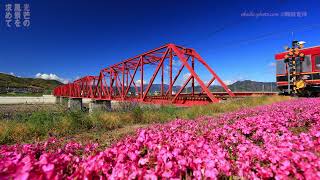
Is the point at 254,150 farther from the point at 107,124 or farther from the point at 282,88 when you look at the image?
the point at 282,88

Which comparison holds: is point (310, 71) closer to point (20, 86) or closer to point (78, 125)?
point (78, 125)

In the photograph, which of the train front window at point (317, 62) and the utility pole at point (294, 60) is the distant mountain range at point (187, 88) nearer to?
the utility pole at point (294, 60)

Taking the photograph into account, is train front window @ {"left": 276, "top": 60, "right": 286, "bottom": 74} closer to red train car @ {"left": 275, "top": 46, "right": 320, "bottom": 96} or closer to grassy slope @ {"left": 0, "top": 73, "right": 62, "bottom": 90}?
red train car @ {"left": 275, "top": 46, "right": 320, "bottom": 96}

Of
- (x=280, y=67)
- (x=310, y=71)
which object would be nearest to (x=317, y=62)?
(x=310, y=71)

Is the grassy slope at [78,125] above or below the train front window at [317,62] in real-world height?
below

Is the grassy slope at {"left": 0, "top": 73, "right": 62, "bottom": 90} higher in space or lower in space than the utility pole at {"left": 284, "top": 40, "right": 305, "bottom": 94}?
higher

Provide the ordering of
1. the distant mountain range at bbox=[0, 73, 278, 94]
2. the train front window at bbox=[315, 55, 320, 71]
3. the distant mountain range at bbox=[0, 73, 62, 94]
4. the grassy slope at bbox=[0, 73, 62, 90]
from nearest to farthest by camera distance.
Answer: the train front window at bbox=[315, 55, 320, 71] < the distant mountain range at bbox=[0, 73, 278, 94] < the distant mountain range at bbox=[0, 73, 62, 94] < the grassy slope at bbox=[0, 73, 62, 90]

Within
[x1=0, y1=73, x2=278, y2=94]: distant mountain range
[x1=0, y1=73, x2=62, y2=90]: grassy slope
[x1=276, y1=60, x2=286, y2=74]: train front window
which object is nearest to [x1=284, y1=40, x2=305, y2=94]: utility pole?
[x1=276, y1=60, x2=286, y2=74]: train front window

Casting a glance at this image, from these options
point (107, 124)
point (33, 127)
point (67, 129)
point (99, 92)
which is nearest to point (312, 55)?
point (107, 124)

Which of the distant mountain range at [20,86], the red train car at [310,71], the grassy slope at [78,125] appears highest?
the distant mountain range at [20,86]

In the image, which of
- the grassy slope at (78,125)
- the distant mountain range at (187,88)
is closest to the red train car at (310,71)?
the grassy slope at (78,125)

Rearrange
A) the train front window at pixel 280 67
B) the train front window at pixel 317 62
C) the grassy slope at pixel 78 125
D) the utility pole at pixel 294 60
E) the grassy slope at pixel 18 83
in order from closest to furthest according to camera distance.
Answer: the grassy slope at pixel 78 125
the train front window at pixel 317 62
the utility pole at pixel 294 60
the train front window at pixel 280 67
the grassy slope at pixel 18 83

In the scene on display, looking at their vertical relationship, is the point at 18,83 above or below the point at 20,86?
above

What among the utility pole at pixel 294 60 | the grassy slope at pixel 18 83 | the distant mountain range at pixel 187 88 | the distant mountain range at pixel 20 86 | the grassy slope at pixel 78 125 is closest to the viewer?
the grassy slope at pixel 78 125
